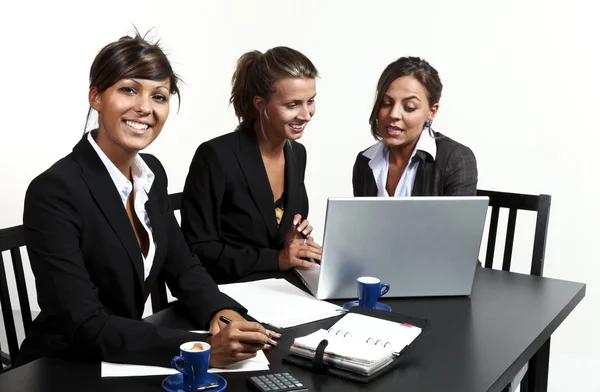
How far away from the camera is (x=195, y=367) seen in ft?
4.00

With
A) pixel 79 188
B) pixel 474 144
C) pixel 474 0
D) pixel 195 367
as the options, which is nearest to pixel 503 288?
pixel 195 367

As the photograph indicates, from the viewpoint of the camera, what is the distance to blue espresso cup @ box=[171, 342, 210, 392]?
47.8 inches

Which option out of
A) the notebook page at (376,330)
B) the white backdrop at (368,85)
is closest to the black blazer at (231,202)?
the notebook page at (376,330)

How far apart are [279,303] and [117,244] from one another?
42 centimetres

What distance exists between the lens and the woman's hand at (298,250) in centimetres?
203

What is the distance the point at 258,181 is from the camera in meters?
2.23

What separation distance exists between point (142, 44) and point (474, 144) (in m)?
2.34

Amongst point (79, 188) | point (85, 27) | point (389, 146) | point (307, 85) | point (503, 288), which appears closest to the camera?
point (79, 188)

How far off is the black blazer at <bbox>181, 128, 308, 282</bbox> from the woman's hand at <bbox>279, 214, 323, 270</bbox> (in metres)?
0.07

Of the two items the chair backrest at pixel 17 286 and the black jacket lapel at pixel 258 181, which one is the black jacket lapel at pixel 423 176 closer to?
the black jacket lapel at pixel 258 181

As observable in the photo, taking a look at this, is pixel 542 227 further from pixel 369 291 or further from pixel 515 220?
pixel 369 291

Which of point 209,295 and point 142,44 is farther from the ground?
point 142,44

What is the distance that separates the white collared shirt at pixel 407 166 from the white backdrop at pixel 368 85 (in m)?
1.21

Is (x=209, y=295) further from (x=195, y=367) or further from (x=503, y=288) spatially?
(x=503, y=288)
